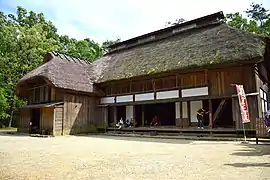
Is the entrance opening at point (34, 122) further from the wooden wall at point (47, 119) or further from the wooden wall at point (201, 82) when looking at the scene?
the wooden wall at point (201, 82)

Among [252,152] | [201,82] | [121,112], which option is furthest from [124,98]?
[252,152]

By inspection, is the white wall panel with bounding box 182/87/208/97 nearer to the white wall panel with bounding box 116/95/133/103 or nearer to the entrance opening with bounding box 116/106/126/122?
the white wall panel with bounding box 116/95/133/103

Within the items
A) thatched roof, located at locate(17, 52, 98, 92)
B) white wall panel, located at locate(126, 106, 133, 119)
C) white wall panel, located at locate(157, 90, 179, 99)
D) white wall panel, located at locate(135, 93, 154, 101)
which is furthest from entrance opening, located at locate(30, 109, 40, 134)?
white wall panel, located at locate(157, 90, 179, 99)

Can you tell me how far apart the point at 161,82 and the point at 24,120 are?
11.4 meters

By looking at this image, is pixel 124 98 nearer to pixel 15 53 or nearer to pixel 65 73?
pixel 65 73

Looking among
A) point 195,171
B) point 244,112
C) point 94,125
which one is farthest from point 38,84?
point 195,171

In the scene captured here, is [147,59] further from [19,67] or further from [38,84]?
[19,67]

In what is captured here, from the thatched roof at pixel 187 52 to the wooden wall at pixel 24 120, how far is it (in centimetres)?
619

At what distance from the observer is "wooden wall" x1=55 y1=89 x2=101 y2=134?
17.1 meters

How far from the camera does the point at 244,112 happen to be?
11.0m

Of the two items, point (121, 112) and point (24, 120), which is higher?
point (121, 112)

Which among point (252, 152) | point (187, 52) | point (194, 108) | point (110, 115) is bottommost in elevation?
point (252, 152)

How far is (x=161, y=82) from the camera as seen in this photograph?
1620 centimetres

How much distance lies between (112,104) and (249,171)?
1401 centimetres
